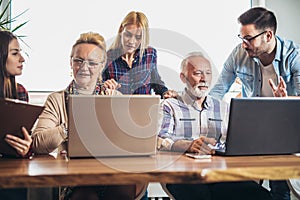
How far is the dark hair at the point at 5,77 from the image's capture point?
2.00 m

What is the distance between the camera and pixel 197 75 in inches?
83.7

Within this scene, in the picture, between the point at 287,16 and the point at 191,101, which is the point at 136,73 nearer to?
the point at 191,101

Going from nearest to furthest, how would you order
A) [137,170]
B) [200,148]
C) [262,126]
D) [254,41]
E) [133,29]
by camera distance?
[137,170]
[262,126]
[200,148]
[254,41]
[133,29]

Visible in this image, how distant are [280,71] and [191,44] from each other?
110 cm

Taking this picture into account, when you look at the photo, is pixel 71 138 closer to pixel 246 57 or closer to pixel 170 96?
pixel 170 96

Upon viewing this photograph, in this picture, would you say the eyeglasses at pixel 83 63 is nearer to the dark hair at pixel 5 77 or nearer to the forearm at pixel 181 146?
the dark hair at pixel 5 77

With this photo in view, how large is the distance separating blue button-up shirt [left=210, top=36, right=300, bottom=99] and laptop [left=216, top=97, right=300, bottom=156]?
800mm

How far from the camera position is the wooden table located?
3.93ft

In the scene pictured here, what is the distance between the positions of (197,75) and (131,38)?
63cm

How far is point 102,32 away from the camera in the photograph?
11.0ft

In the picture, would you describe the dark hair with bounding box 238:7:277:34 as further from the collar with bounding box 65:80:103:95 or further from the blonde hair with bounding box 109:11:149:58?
the collar with bounding box 65:80:103:95

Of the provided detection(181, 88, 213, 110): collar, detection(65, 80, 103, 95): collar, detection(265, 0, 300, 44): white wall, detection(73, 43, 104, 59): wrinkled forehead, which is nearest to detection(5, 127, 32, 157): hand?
detection(65, 80, 103, 95): collar

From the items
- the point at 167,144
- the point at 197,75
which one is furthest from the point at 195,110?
the point at 167,144

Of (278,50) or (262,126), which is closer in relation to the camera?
(262,126)
